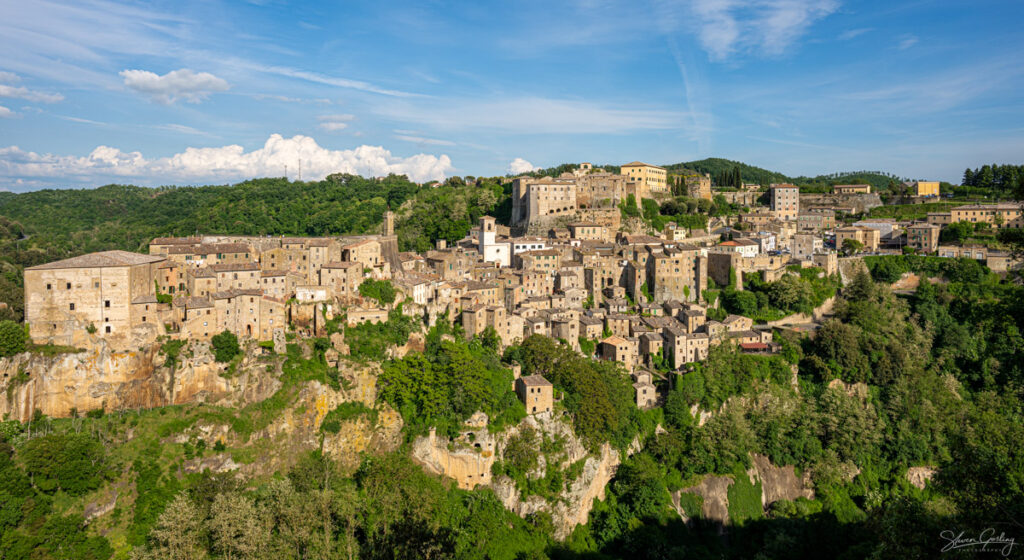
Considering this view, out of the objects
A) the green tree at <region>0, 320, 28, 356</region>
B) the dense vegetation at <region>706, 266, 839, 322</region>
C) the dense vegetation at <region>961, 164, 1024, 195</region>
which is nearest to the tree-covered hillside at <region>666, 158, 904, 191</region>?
the dense vegetation at <region>961, 164, 1024, 195</region>

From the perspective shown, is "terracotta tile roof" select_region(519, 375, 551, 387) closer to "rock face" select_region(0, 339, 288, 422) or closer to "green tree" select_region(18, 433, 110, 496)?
"rock face" select_region(0, 339, 288, 422)

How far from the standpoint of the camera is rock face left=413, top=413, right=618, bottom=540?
3403 centimetres

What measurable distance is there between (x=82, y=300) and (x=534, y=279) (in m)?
29.7

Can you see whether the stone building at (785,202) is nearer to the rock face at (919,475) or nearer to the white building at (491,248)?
the rock face at (919,475)

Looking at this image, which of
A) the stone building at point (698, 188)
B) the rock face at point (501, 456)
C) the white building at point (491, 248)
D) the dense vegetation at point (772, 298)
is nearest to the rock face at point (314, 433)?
the rock face at point (501, 456)

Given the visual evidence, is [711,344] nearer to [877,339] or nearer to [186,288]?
[877,339]

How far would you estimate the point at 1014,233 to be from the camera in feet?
57.2

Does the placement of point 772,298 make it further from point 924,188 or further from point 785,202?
point 924,188

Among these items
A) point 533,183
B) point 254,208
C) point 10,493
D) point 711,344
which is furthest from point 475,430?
point 254,208

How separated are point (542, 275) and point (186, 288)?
25553 mm

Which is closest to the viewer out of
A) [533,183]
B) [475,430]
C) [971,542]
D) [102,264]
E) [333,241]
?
[971,542]

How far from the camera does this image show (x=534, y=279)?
4694 cm

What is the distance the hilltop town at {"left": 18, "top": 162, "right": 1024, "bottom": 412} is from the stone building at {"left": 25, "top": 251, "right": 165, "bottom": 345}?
7 centimetres

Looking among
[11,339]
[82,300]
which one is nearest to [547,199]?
[82,300]
